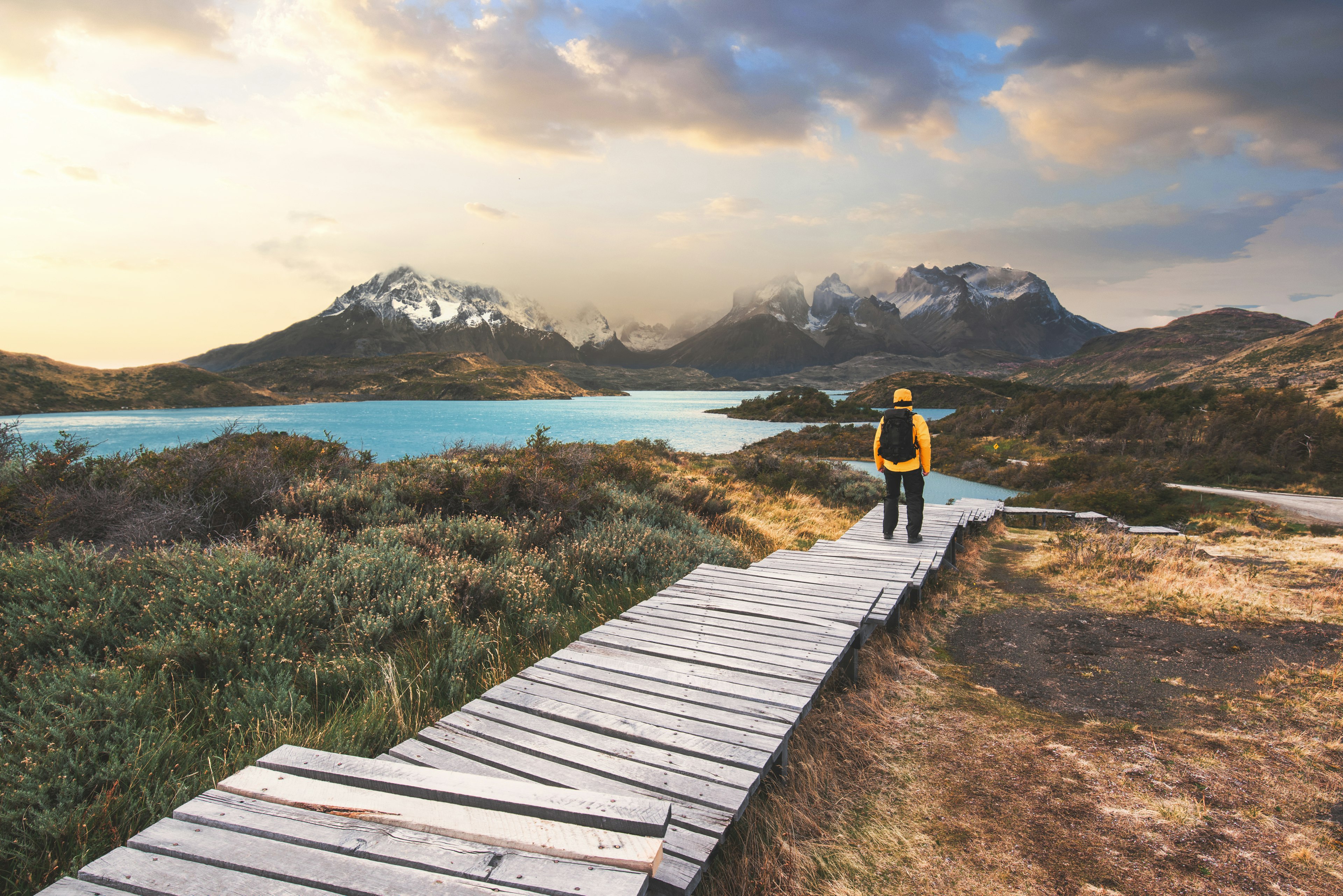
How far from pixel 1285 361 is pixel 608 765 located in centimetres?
9868

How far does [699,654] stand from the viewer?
423cm

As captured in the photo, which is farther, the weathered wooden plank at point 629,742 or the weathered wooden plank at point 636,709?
the weathered wooden plank at point 636,709

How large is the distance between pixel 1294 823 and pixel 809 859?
2.73 m

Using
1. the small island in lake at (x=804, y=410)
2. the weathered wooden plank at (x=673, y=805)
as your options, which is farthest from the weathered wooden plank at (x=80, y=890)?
the small island in lake at (x=804, y=410)

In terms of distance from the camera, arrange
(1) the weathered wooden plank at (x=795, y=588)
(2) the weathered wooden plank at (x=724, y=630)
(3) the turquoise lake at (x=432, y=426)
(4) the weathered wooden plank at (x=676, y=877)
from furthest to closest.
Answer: (3) the turquoise lake at (x=432, y=426)
(1) the weathered wooden plank at (x=795, y=588)
(2) the weathered wooden plank at (x=724, y=630)
(4) the weathered wooden plank at (x=676, y=877)

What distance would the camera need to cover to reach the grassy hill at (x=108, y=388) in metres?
77.9

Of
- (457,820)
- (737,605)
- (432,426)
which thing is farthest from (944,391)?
(457,820)

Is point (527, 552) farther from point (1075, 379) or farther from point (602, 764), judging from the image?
point (1075, 379)

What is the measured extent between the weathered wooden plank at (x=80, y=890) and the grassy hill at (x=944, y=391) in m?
88.9

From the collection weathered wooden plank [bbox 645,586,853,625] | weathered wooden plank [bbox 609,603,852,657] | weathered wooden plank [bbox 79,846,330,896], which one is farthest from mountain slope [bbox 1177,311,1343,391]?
weathered wooden plank [bbox 79,846,330,896]

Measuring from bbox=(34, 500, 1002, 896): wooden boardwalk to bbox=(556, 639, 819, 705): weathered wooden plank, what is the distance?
0.05ft

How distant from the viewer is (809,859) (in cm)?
290

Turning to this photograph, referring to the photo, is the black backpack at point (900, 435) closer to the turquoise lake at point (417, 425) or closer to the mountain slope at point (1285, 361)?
the turquoise lake at point (417, 425)

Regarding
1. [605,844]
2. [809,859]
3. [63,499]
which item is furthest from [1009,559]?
[63,499]
